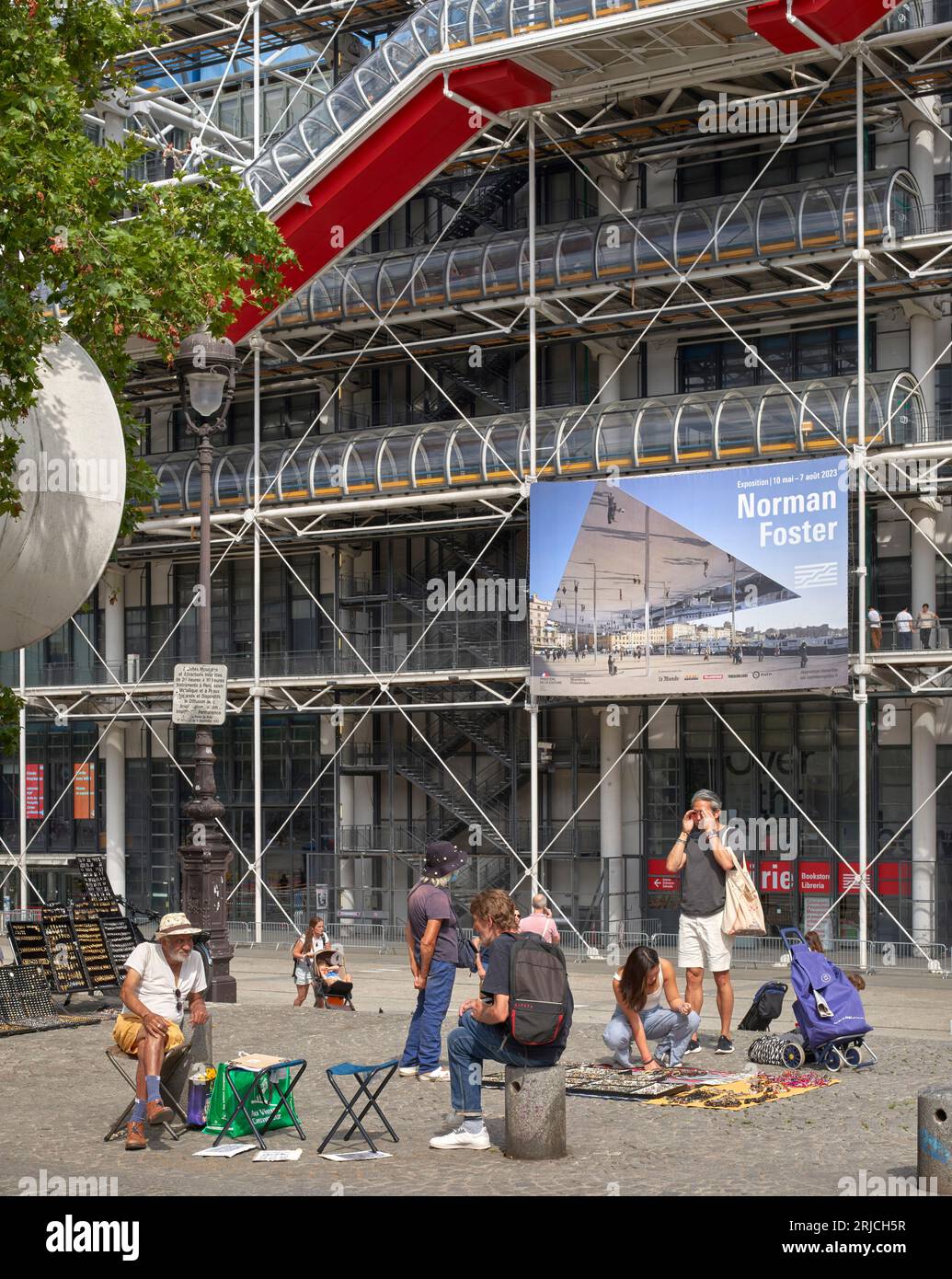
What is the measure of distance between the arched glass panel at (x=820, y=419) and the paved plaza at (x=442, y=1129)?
11054 millimetres

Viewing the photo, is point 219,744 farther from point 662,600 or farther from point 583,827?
point 662,600

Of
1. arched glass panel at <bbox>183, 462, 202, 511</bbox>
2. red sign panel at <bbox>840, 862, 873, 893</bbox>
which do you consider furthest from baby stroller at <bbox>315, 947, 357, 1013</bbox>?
arched glass panel at <bbox>183, 462, 202, 511</bbox>

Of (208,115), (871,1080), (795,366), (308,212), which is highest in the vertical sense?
(208,115)

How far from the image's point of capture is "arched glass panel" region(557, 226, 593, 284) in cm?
2966

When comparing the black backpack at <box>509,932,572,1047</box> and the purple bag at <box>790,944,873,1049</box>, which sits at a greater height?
the black backpack at <box>509,932,572,1047</box>

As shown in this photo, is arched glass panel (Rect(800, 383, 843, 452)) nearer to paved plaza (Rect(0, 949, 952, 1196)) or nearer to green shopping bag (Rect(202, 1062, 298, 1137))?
paved plaza (Rect(0, 949, 952, 1196))

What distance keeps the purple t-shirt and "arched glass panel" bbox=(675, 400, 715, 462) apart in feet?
50.1

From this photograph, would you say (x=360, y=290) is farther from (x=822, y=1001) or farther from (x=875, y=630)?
(x=822, y=1001)

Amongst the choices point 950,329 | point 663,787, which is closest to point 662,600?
point 663,787

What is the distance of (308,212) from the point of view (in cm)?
2991

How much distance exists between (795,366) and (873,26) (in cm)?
578

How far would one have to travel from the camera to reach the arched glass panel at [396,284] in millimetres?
31453

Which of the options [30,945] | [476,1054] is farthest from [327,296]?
[476,1054]

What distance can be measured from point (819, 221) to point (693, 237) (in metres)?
2.06
